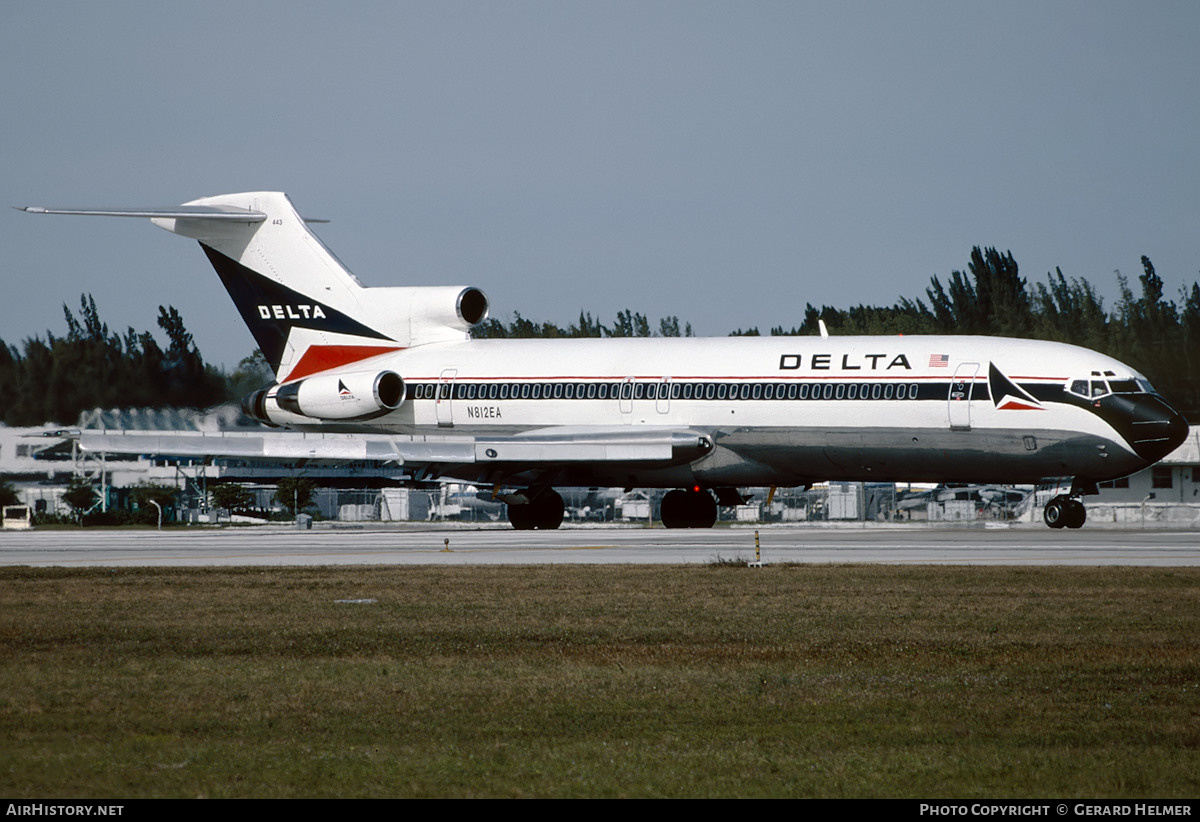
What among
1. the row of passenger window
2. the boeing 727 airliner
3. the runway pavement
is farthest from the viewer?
the row of passenger window

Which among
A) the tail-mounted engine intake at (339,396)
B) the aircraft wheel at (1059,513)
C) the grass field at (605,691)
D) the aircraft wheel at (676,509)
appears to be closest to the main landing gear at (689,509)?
the aircraft wheel at (676,509)

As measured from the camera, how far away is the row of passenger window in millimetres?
30031

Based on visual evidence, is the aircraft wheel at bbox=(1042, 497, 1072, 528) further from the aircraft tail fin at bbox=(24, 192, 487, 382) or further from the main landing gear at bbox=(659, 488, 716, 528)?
the aircraft tail fin at bbox=(24, 192, 487, 382)

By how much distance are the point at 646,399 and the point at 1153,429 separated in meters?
10.6

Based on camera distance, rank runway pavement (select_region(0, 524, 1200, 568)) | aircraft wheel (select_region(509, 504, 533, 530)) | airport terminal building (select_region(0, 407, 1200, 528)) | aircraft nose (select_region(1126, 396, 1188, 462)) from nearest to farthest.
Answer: runway pavement (select_region(0, 524, 1200, 568)), aircraft nose (select_region(1126, 396, 1188, 462)), aircraft wheel (select_region(509, 504, 533, 530)), airport terminal building (select_region(0, 407, 1200, 528))

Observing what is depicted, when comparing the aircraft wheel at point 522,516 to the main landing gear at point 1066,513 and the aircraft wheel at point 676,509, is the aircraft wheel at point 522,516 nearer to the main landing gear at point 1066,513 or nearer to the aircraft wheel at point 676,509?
the aircraft wheel at point 676,509

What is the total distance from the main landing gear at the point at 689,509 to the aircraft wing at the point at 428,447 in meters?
4.34

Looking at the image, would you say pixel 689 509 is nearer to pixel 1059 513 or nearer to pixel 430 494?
pixel 1059 513

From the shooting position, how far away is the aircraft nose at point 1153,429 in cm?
2884

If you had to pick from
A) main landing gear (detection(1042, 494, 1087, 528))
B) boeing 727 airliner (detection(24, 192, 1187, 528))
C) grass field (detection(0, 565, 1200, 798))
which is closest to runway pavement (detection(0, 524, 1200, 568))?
main landing gear (detection(1042, 494, 1087, 528))

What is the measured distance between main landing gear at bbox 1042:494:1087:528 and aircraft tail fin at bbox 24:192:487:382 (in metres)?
14.4

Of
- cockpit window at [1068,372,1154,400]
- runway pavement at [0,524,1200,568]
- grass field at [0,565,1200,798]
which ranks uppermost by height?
cockpit window at [1068,372,1154,400]
